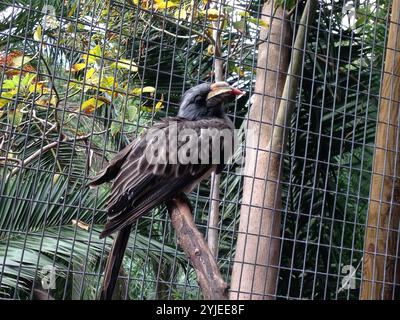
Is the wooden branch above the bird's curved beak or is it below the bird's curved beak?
below

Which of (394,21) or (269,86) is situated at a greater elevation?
(394,21)

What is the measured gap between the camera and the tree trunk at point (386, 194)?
12.3 ft

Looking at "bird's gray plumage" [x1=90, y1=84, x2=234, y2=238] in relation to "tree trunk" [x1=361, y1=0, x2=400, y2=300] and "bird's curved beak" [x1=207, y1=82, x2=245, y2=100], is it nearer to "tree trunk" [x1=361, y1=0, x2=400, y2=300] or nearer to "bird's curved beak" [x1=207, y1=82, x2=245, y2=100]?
"bird's curved beak" [x1=207, y1=82, x2=245, y2=100]

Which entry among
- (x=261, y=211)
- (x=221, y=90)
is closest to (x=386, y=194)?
(x=261, y=211)

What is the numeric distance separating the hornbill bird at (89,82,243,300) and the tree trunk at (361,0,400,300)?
2.85ft

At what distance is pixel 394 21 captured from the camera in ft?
12.7

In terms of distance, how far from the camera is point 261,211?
3732mm

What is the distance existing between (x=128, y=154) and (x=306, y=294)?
269 cm

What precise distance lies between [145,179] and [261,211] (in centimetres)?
80

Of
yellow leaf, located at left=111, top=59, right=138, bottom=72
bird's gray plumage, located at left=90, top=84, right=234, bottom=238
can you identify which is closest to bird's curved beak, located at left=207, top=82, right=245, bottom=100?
bird's gray plumage, located at left=90, top=84, right=234, bottom=238

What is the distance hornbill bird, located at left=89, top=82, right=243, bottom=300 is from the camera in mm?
3037

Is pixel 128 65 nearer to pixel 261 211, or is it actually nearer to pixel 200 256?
pixel 261 211

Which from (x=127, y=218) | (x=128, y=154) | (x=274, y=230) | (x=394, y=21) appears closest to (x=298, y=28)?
(x=394, y=21)

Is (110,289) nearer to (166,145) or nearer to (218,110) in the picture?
(166,145)
